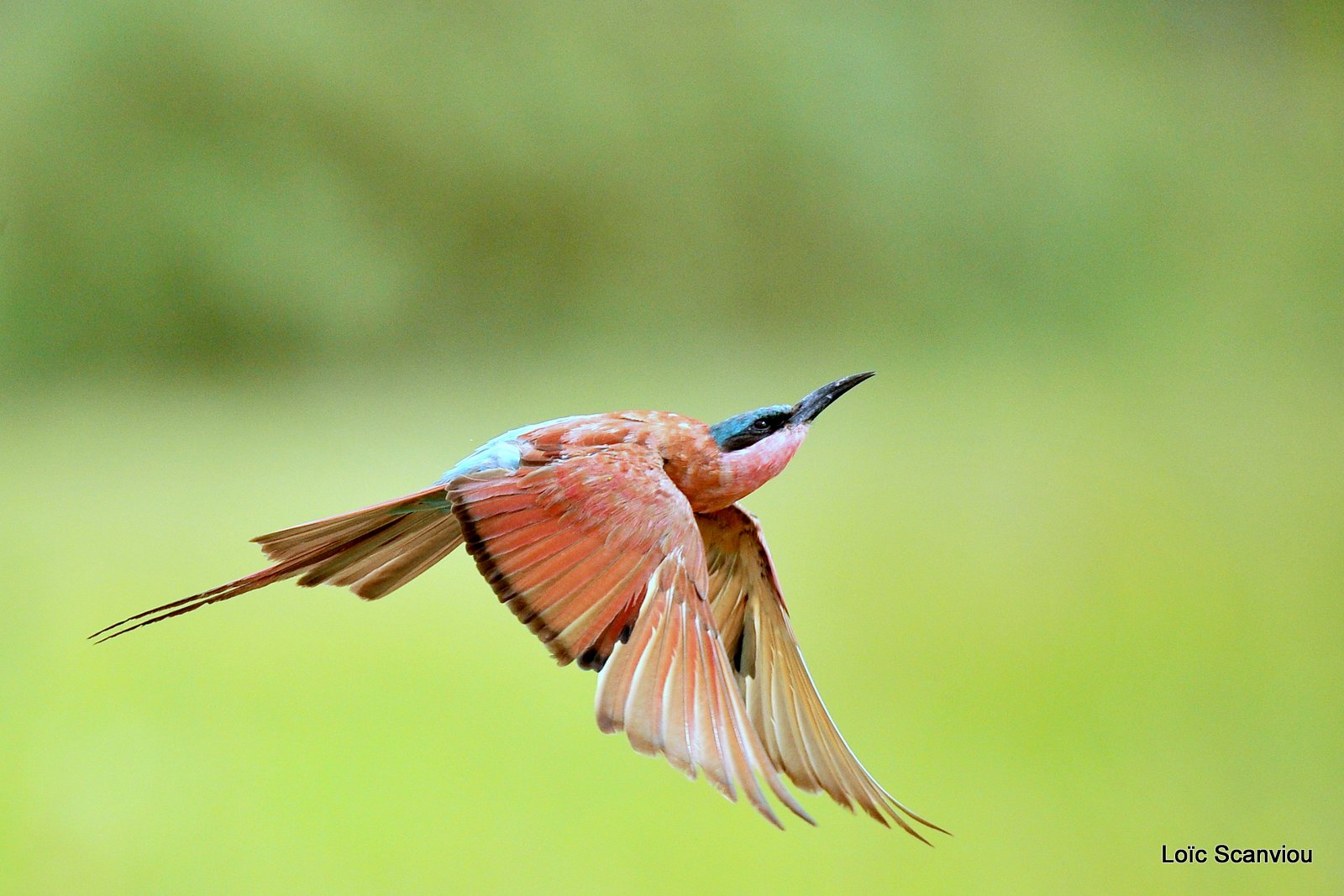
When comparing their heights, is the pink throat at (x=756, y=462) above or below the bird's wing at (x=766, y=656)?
above

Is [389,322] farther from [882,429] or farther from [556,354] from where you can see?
[882,429]

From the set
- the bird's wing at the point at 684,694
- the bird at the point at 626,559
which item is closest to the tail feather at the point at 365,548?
the bird at the point at 626,559

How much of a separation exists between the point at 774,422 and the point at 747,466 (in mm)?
28

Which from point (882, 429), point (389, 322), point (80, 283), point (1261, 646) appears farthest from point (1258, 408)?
point (80, 283)

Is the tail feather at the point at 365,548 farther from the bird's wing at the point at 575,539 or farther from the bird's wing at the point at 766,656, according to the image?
the bird's wing at the point at 766,656

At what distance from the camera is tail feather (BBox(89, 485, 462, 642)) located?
0.50 metres

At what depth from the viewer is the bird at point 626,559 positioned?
17.7 inches

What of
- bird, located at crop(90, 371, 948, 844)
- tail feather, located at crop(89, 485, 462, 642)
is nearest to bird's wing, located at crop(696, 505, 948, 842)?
bird, located at crop(90, 371, 948, 844)

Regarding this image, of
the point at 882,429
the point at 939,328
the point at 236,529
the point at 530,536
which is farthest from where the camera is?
the point at 939,328

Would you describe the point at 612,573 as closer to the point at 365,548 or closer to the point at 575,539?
the point at 575,539

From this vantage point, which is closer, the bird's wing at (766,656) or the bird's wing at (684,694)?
the bird's wing at (684,694)

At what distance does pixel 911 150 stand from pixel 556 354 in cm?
51

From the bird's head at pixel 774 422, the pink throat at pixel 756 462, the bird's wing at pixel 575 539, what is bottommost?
the bird's wing at pixel 575 539

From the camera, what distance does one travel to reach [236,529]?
3.02 ft
